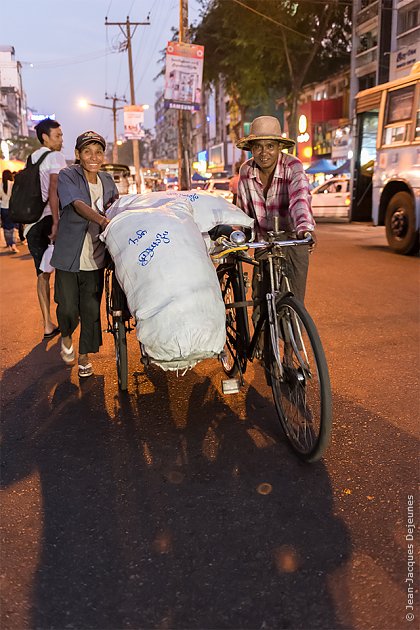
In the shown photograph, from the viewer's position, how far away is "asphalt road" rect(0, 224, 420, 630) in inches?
79.0

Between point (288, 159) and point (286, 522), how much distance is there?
2.47m

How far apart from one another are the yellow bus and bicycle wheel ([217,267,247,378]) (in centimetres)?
725

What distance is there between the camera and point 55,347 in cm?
538

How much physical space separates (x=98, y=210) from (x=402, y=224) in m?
8.18

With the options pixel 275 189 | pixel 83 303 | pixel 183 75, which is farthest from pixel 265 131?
pixel 183 75

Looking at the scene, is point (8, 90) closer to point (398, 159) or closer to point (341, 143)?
point (341, 143)

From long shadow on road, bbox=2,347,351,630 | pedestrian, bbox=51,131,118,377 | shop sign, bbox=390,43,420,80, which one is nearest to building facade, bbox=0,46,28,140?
shop sign, bbox=390,43,420,80

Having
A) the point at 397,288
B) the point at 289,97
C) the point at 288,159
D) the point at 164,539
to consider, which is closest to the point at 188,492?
the point at 164,539

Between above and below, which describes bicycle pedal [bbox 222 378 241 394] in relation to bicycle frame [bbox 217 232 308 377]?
below

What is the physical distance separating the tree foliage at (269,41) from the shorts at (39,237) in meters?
21.9

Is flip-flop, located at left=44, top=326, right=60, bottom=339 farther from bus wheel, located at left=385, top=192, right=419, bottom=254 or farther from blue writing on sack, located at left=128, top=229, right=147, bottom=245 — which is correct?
bus wheel, located at left=385, top=192, right=419, bottom=254

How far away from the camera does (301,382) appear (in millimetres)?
3041

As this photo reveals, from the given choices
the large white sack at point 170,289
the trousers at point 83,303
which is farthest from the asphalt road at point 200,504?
the large white sack at point 170,289

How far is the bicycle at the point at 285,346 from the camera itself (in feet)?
9.32
